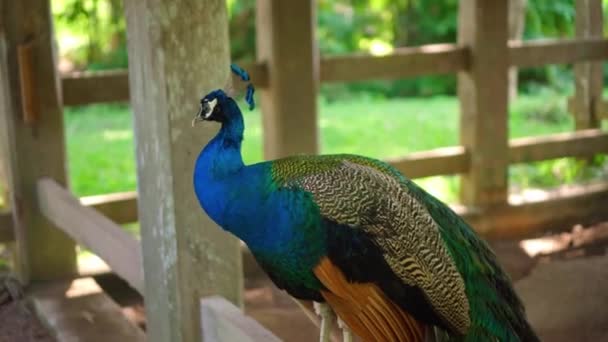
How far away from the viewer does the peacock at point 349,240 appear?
85.7 inches

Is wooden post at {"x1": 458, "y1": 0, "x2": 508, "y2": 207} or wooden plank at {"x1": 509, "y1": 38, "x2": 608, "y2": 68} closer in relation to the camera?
wooden post at {"x1": 458, "y1": 0, "x2": 508, "y2": 207}

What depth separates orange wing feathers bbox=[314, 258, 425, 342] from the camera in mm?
2188

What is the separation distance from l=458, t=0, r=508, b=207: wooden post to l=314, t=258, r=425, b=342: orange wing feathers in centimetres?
338

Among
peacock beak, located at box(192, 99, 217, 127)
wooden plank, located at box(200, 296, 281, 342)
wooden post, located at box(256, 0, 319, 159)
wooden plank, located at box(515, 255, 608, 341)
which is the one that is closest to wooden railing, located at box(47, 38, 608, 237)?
wooden post, located at box(256, 0, 319, 159)

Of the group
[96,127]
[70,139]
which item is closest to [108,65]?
[96,127]

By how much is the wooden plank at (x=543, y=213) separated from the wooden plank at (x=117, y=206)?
197 cm

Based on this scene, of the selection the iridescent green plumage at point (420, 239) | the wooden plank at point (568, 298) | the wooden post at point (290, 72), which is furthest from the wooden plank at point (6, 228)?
the iridescent green plumage at point (420, 239)

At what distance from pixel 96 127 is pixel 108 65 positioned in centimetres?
153

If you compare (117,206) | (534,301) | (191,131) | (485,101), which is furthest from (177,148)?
(485,101)

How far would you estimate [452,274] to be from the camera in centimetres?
222

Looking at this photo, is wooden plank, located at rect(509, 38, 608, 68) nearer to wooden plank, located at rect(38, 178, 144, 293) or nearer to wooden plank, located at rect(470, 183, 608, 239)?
wooden plank, located at rect(470, 183, 608, 239)

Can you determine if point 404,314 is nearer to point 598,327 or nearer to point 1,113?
point 598,327

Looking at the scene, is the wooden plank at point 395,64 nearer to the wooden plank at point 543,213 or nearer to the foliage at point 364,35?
the wooden plank at point 543,213

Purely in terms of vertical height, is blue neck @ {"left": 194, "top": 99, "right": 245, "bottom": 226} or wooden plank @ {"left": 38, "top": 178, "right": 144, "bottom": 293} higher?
blue neck @ {"left": 194, "top": 99, "right": 245, "bottom": 226}
